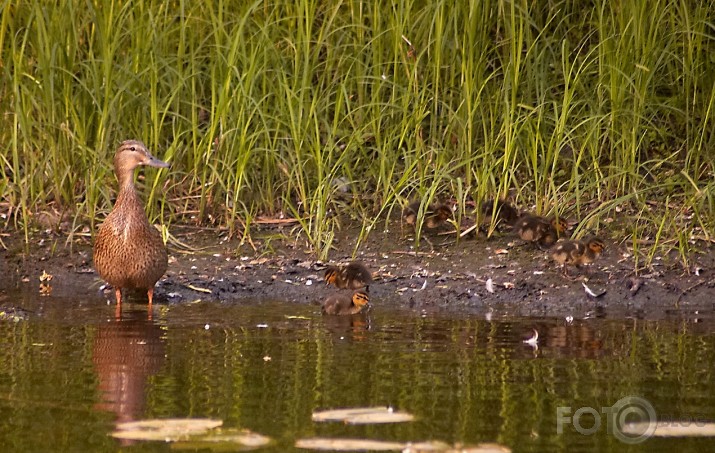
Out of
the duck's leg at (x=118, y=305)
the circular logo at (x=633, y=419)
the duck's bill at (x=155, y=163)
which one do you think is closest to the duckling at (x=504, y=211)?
the duck's bill at (x=155, y=163)

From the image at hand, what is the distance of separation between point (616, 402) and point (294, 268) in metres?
3.51

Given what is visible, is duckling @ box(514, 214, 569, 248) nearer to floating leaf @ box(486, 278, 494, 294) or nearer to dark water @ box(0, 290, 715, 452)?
floating leaf @ box(486, 278, 494, 294)

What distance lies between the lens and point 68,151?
892cm

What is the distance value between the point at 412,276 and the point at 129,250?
5.28ft

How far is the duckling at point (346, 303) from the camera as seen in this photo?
286 inches

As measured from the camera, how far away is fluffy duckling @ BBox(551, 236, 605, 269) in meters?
7.84

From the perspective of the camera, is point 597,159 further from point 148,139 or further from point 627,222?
point 148,139

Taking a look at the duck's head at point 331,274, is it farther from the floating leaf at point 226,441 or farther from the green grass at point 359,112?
the floating leaf at point 226,441

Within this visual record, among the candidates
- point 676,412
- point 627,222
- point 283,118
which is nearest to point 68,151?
point 283,118

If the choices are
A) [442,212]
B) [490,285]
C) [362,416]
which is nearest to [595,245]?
[490,285]

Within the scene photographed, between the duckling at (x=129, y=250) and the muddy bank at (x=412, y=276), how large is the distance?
228mm

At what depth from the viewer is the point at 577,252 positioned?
309 inches

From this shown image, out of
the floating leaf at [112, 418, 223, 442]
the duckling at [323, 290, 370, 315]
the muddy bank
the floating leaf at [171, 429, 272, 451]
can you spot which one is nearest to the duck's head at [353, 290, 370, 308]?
the duckling at [323, 290, 370, 315]

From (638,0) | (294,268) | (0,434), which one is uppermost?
(638,0)
